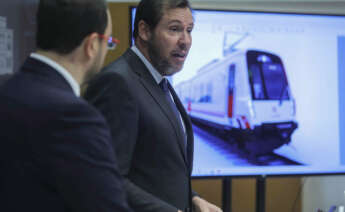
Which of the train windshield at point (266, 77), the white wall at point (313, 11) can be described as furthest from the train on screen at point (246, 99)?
the white wall at point (313, 11)

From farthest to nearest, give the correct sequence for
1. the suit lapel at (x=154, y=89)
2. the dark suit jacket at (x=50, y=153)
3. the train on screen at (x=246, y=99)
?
the train on screen at (x=246, y=99)
the suit lapel at (x=154, y=89)
the dark suit jacket at (x=50, y=153)

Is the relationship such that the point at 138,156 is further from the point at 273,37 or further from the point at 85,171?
the point at 273,37

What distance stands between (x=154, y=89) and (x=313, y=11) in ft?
5.50

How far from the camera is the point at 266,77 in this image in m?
2.26

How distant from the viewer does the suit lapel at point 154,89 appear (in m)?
1.26

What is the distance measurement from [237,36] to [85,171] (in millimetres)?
1703

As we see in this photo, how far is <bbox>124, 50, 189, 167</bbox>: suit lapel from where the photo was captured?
1257mm

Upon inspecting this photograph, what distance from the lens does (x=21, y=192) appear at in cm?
70

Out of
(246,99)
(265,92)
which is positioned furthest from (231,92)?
(265,92)

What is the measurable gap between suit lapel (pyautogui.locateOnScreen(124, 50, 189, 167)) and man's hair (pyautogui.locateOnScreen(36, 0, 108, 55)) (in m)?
0.47

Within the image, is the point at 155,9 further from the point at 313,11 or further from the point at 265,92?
the point at 313,11

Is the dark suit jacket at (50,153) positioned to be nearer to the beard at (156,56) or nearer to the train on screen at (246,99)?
the beard at (156,56)

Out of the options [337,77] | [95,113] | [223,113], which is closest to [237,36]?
[223,113]

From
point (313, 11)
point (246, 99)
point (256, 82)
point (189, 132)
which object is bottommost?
point (189, 132)
